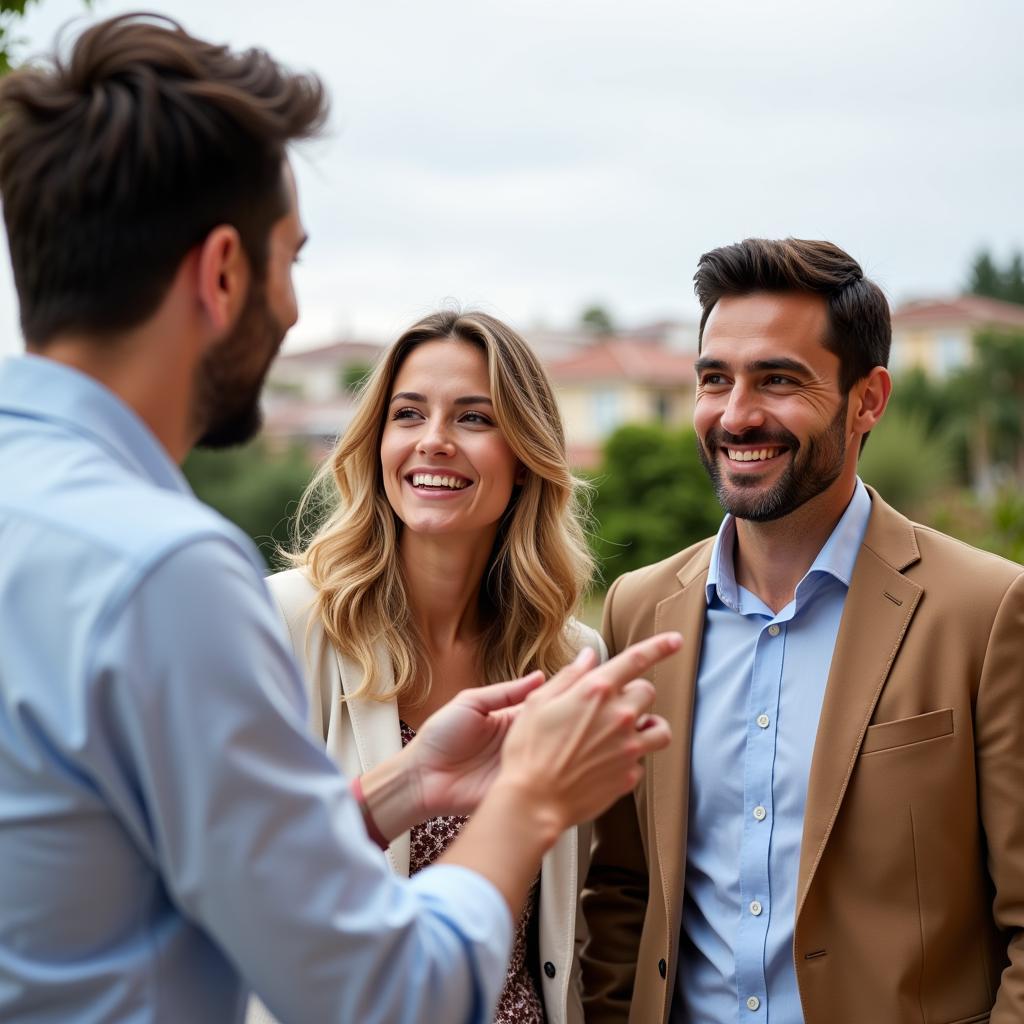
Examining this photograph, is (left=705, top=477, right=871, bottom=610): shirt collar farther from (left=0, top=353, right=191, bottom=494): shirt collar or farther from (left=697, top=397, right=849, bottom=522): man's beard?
(left=0, top=353, right=191, bottom=494): shirt collar

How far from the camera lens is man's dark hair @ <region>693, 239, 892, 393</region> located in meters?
3.01

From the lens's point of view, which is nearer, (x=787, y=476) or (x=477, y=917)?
(x=477, y=917)

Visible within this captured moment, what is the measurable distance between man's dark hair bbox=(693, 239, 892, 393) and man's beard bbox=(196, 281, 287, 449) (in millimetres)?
1710

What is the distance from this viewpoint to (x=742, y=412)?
9.76ft

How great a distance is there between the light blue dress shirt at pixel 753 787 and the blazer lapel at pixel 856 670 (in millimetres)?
70

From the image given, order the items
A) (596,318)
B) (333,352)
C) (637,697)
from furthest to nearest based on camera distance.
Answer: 1. (596,318)
2. (333,352)
3. (637,697)

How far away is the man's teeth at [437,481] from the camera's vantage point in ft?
10.8

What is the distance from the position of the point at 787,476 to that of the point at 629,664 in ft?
4.62

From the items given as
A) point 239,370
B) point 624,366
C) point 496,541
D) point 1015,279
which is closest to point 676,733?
point 496,541

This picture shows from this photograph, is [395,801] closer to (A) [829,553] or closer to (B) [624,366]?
(A) [829,553]

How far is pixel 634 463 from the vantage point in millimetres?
35500

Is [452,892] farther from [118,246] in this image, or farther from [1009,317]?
[1009,317]

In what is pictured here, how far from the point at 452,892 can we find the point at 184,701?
1.39ft

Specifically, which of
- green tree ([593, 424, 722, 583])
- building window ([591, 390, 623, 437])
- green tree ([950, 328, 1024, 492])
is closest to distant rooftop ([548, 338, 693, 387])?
building window ([591, 390, 623, 437])
